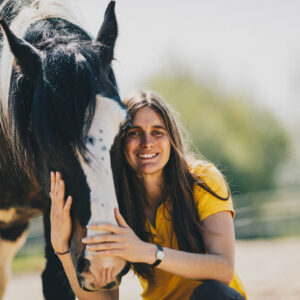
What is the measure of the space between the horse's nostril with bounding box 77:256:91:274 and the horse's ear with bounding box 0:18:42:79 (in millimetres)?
1053

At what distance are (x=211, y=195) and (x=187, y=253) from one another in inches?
16.8

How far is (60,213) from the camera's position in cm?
212

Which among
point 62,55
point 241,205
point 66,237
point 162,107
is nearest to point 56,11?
point 62,55

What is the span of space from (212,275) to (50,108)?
129 cm

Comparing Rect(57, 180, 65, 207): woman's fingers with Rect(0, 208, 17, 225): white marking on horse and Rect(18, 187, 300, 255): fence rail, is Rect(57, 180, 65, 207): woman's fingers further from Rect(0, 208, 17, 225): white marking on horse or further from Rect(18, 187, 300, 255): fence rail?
Rect(18, 187, 300, 255): fence rail

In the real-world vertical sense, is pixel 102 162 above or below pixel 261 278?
above

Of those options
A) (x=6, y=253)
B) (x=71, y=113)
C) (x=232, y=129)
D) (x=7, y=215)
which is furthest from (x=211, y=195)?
(x=232, y=129)

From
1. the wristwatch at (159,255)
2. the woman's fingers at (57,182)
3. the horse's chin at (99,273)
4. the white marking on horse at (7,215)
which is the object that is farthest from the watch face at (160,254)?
the white marking on horse at (7,215)

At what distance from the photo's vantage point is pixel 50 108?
2059 millimetres

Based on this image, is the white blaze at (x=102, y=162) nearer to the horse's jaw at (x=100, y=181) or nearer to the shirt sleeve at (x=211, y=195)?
the horse's jaw at (x=100, y=181)

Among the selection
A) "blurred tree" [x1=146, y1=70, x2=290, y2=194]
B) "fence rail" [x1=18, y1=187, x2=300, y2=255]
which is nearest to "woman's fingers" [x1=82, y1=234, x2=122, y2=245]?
"fence rail" [x1=18, y1=187, x2=300, y2=255]

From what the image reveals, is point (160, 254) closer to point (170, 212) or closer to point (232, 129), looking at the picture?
point (170, 212)

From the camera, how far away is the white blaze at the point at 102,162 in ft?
6.14

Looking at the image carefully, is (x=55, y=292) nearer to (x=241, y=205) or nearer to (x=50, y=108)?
(x=50, y=108)
